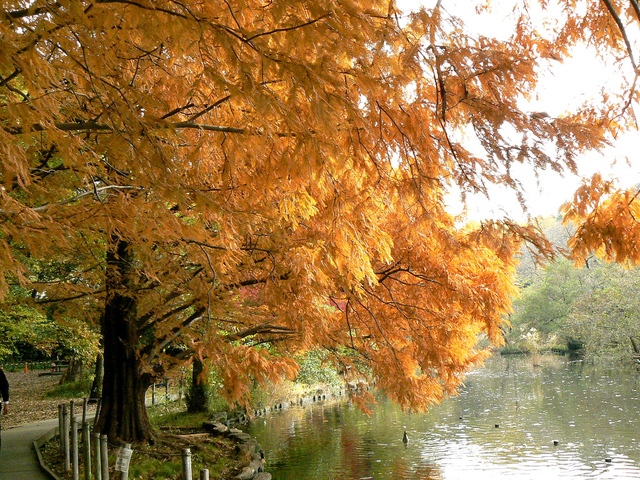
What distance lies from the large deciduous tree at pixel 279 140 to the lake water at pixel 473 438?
17.5 feet

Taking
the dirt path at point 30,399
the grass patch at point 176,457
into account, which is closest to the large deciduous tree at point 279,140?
the grass patch at point 176,457

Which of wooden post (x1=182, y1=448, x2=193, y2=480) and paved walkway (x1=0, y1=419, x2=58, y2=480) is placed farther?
paved walkway (x1=0, y1=419, x2=58, y2=480)

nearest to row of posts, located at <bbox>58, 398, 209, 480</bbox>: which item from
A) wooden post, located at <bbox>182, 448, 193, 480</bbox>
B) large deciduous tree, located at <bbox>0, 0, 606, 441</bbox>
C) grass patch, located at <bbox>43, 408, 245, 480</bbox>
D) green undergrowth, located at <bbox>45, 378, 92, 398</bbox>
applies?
wooden post, located at <bbox>182, 448, 193, 480</bbox>

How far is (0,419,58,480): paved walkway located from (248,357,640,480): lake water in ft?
15.8

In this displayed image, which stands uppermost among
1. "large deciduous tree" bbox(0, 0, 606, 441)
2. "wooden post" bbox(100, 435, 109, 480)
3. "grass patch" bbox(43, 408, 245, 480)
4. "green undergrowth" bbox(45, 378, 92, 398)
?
"large deciduous tree" bbox(0, 0, 606, 441)

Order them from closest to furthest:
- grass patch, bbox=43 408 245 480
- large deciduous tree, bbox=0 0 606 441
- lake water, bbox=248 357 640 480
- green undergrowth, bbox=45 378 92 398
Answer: large deciduous tree, bbox=0 0 606 441 → grass patch, bbox=43 408 245 480 → lake water, bbox=248 357 640 480 → green undergrowth, bbox=45 378 92 398

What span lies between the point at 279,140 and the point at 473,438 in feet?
43.2

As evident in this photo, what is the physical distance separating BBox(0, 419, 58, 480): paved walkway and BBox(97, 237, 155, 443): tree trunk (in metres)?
1.21

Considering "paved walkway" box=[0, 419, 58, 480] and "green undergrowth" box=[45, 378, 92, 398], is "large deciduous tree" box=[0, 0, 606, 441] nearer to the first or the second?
"paved walkway" box=[0, 419, 58, 480]

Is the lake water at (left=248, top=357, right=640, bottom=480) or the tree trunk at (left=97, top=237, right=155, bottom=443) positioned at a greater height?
the tree trunk at (left=97, top=237, right=155, bottom=443)

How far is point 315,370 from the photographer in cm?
2209

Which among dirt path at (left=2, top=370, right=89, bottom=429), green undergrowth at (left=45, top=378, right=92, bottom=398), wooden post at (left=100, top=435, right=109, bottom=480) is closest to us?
wooden post at (left=100, top=435, right=109, bottom=480)

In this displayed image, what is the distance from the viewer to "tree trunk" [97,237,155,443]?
924 centimetres

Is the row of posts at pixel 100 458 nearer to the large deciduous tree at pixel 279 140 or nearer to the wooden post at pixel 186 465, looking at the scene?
the wooden post at pixel 186 465
